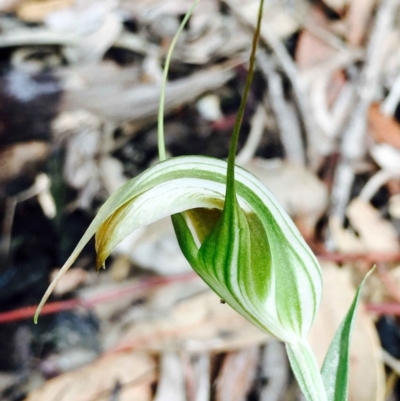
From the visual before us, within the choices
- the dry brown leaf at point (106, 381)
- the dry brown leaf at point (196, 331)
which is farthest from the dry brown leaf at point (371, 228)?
the dry brown leaf at point (106, 381)

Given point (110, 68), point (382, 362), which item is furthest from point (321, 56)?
point (382, 362)

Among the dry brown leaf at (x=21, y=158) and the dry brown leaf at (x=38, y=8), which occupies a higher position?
the dry brown leaf at (x=38, y=8)

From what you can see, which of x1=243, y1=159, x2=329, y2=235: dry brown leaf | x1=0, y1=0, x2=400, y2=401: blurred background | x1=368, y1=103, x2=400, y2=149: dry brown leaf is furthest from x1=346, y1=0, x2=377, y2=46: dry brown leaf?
x1=243, y1=159, x2=329, y2=235: dry brown leaf

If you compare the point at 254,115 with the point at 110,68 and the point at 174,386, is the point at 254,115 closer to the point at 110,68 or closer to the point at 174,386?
the point at 110,68

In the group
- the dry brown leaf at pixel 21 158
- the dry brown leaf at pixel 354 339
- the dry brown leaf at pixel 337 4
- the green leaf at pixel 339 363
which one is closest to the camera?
the green leaf at pixel 339 363

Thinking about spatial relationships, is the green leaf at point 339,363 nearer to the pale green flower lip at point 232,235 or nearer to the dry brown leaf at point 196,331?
the pale green flower lip at point 232,235

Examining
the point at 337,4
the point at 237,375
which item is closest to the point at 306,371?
the point at 237,375

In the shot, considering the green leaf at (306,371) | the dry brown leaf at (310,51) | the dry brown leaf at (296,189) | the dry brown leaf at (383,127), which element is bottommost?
the green leaf at (306,371)

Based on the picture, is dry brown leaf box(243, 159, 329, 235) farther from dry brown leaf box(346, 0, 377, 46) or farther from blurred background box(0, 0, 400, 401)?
dry brown leaf box(346, 0, 377, 46)
